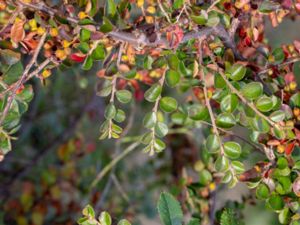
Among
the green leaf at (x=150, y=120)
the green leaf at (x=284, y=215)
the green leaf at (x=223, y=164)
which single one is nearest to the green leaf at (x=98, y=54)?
the green leaf at (x=150, y=120)

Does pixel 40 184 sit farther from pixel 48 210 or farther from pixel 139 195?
pixel 139 195

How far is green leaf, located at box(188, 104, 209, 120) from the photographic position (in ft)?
2.44

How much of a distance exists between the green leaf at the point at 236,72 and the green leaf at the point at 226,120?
5 centimetres

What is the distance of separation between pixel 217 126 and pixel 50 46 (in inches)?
9.9

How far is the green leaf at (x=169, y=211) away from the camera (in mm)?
753

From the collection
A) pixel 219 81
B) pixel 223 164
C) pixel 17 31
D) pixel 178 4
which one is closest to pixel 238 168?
pixel 223 164

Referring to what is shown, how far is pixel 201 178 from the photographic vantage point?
97cm

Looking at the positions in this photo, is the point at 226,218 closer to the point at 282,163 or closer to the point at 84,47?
the point at 282,163

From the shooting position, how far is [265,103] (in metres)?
0.71

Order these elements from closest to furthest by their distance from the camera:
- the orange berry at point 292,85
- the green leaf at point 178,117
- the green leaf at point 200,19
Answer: the green leaf at point 200,19 → the orange berry at point 292,85 → the green leaf at point 178,117

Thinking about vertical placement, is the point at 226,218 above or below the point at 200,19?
below

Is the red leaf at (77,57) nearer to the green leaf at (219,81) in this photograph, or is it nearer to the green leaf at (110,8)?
the green leaf at (110,8)

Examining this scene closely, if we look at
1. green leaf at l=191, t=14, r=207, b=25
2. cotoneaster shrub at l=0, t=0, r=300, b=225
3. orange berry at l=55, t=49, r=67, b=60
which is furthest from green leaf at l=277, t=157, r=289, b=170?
orange berry at l=55, t=49, r=67, b=60

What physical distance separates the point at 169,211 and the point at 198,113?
0.45 ft
